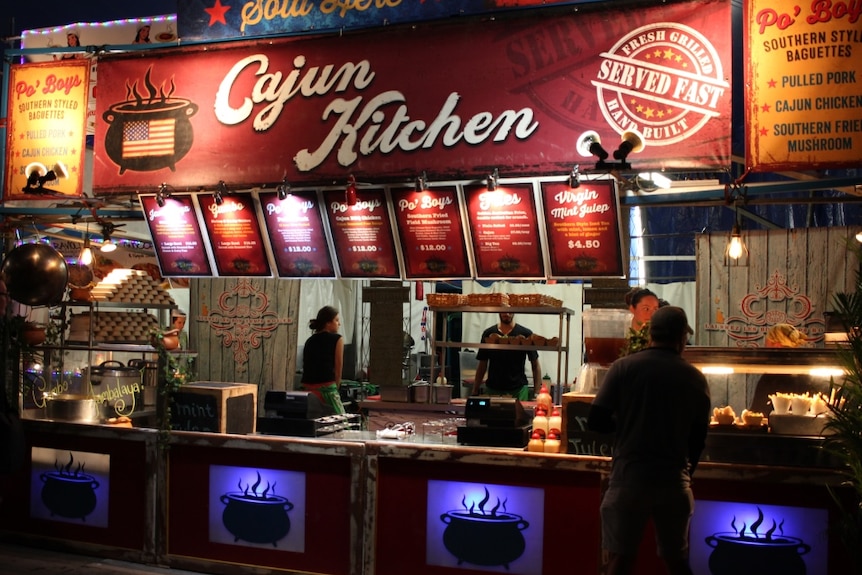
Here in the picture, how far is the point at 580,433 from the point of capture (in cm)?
555

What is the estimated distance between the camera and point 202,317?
1132 cm

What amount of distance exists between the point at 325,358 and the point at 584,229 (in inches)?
137

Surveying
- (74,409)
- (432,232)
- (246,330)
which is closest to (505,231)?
(432,232)

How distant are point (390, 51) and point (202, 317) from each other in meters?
5.76

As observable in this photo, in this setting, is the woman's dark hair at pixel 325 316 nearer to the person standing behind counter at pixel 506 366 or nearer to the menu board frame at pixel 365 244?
the menu board frame at pixel 365 244

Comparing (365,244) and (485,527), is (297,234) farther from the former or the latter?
(485,527)

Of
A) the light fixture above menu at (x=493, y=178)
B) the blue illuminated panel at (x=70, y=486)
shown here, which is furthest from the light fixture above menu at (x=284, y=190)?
the blue illuminated panel at (x=70, y=486)

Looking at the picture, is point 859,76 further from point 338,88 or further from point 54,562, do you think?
point 54,562

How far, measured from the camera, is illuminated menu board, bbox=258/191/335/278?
23.7 feet

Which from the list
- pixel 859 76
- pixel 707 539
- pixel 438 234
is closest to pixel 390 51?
pixel 438 234

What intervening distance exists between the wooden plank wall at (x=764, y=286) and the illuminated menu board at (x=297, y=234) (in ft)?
12.7

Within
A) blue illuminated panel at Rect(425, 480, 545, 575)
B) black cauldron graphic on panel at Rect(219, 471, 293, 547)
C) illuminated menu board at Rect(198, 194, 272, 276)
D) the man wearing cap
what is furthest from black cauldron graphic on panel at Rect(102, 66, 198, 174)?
the man wearing cap

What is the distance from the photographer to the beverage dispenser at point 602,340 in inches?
230

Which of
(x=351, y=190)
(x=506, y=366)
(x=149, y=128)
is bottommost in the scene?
(x=506, y=366)
